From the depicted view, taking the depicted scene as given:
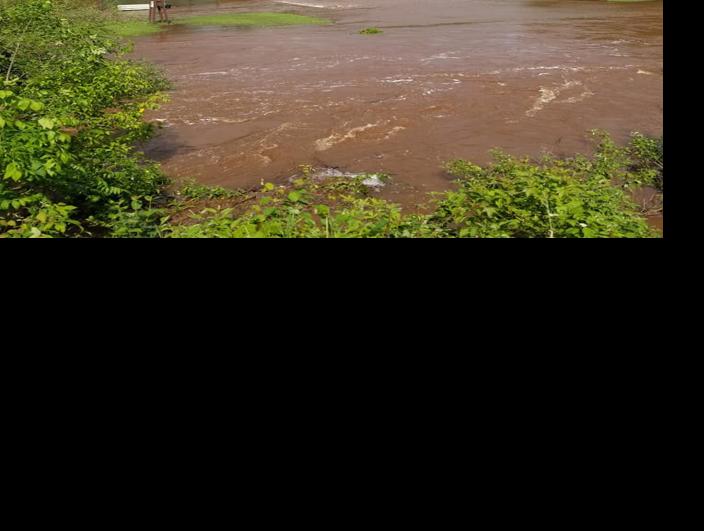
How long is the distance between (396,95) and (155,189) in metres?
6.36

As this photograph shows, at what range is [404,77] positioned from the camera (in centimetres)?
1282

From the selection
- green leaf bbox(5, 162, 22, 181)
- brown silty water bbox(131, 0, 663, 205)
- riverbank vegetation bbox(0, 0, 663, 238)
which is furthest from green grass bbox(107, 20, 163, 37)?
green leaf bbox(5, 162, 22, 181)

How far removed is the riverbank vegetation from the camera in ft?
13.3

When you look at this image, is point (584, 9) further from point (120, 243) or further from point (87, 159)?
point (120, 243)

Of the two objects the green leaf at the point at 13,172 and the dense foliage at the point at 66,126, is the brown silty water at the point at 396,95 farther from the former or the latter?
the green leaf at the point at 13,172

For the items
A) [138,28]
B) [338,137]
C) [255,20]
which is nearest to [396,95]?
[338,137]

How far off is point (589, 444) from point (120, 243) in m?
1.28

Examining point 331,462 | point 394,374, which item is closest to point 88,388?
point 331,462

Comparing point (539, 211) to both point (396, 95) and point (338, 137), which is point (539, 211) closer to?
point (338, 137)

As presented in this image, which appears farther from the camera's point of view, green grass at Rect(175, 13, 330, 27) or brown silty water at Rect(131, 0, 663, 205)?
green grass at Rect(175, 13, 330, 27)

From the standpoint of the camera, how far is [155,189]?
21.0ft

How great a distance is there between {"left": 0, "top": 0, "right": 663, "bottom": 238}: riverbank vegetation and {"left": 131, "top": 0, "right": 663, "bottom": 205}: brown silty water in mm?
859

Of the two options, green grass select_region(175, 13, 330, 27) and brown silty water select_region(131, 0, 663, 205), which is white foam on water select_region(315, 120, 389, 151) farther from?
green grass select_region(175, 13, 330, 27)

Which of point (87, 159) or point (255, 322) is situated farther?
point (87, 159)
